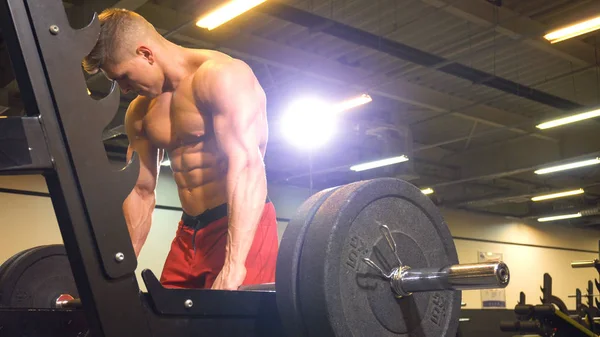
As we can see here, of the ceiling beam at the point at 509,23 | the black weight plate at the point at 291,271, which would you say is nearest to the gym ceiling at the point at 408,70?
the ceiling beam at the point at 509,23

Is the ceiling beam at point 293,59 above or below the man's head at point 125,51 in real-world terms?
above

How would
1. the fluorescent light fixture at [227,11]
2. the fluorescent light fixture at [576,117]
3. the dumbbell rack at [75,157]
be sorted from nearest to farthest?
1. the dumbbell rack at [75,157]
2. the fluorescent light fixture at [227,11]
3. the fluorescent light fixture at [576,117]

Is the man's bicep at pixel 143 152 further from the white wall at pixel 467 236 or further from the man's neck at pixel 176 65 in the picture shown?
the white wall at pixel 467 236

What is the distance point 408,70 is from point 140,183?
4.80 metres

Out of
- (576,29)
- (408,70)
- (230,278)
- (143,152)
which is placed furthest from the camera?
(408,70)

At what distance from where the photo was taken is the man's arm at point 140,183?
1.90m

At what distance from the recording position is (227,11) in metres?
4.20

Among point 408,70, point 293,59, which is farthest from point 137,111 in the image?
point 408,70

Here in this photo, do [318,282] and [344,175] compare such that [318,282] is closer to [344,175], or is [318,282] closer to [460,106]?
[460,106]

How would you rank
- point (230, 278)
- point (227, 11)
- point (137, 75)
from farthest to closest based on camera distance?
1. point (227, 11)
2. point (137, 75)
3. point (230, 278)

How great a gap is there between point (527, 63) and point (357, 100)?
6.60 feet

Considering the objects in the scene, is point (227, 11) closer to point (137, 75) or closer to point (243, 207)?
point (137, 75)

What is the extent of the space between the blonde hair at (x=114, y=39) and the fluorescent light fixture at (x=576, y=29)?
393 cm

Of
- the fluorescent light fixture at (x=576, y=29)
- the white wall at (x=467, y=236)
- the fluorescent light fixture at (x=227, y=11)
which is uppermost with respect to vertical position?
the fluorescent light fixture at (x=227, y=11)
